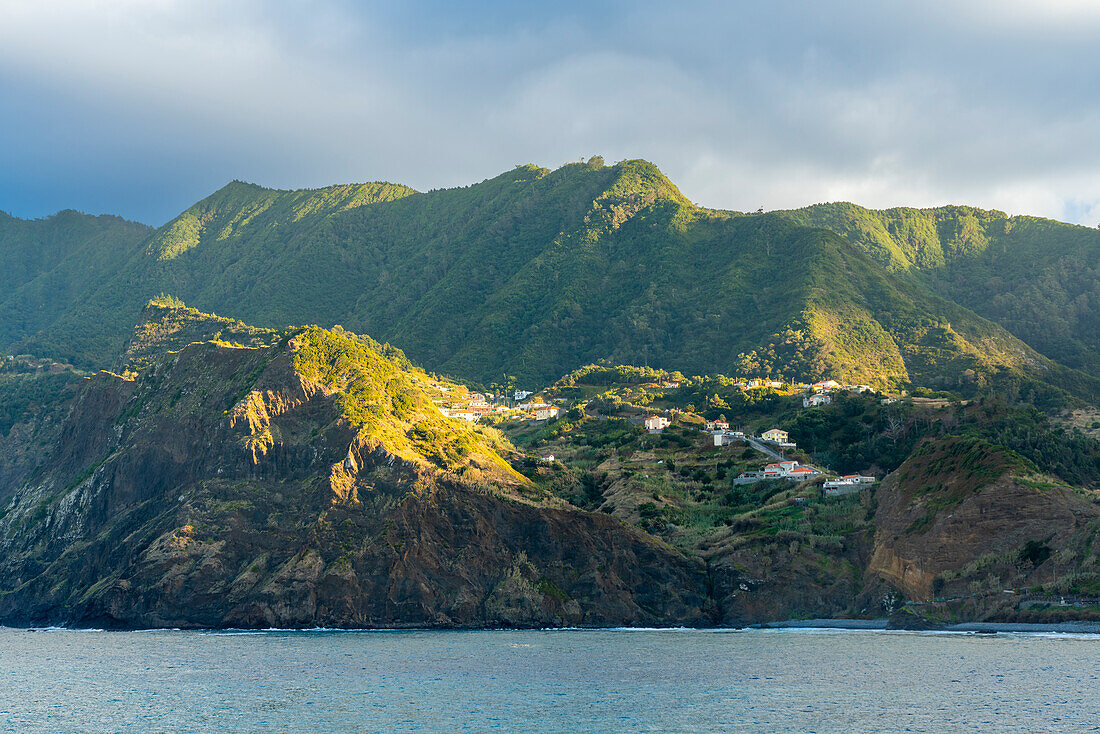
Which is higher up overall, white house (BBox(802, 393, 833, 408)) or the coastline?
white house (BBox(802, 393, 833, 408))

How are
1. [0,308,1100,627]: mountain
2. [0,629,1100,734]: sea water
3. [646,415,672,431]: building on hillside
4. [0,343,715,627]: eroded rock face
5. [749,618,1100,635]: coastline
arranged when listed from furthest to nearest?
[646,415,672,431]: building on hillside → [0,343,715,627]: eroded rock face → [0,308,1100,627]: mountain → [749,618,1100,635]: coastline → [0,629,1100,734]: sea water

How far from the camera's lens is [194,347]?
14412 centimetres

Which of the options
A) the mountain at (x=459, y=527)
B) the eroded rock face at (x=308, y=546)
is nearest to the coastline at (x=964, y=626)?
the mountain at (x=459, y=527)

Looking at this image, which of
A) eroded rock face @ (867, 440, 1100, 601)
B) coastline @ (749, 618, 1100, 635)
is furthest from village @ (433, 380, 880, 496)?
coastline @ (749, 618, 1100, 635)

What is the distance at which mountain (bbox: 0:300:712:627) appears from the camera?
350 ft

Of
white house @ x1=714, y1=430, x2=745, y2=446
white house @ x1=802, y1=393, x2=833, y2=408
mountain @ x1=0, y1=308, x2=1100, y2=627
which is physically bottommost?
mountain @ x1=0, y1=308, x2=1100, y2=627

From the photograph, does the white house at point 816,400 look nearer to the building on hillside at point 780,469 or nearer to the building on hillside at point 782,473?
the building on hillside at point 780,469

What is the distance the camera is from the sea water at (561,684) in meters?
56.8

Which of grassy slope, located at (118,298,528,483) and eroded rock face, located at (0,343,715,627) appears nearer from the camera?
eroded rock face, located at (0,343,715,627)

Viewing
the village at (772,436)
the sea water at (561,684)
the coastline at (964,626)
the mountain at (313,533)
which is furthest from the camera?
the village at (772,436)

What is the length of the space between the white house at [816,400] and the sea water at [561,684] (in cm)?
8252

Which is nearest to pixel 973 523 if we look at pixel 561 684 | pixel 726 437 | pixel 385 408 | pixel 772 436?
pixel 561 684

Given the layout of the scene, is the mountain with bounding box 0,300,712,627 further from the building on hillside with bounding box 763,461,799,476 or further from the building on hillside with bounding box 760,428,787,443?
the building on hillside with bounding box 760,428,787,443

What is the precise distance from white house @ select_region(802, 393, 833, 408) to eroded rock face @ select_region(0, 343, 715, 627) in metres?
70.9
